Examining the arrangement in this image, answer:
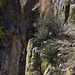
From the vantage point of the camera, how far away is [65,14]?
18.4ft

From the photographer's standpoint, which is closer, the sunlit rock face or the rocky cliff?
the sunlit rock face

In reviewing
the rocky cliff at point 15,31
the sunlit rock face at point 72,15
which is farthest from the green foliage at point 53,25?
the rocky cliff at point 15,31

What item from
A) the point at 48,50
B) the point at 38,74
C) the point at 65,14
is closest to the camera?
the point at 48,50

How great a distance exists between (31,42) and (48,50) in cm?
130

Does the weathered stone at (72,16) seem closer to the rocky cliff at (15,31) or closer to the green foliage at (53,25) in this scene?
the green foliage at (53,25)

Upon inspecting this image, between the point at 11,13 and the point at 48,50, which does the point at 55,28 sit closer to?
the point at 48,50

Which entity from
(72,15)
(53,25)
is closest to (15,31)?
(72,15)

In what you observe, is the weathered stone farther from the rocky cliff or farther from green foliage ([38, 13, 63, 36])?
the rocky cliff

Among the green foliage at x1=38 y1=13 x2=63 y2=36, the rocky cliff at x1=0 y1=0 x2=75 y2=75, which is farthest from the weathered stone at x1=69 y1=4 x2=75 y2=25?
the rocky cliff at x1=0 y1=0 x2=75 y2=75

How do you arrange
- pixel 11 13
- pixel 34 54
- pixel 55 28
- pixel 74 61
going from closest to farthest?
pixel 74 61
pixel 34 54
pixel 55 28
pixel 11 13

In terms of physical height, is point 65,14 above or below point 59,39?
above

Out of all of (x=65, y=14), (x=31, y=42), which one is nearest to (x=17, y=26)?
(x=65, y=14)

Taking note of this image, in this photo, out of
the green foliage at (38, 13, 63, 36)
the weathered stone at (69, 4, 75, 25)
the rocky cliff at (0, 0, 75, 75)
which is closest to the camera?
the green foliage at (38, 13, 63, 36)

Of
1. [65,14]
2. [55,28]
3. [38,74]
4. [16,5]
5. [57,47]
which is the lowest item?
[38,74]
